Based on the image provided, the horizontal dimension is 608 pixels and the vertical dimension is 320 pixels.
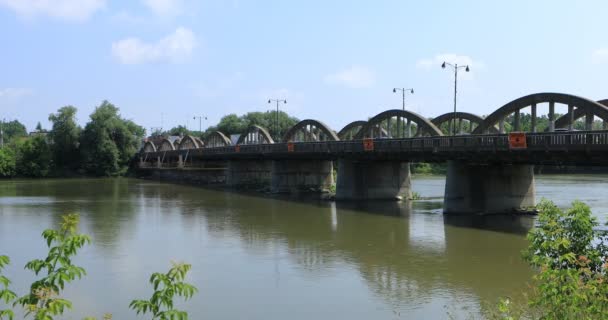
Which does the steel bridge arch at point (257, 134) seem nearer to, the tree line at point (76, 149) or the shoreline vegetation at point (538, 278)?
the tree line at point (76, 149)

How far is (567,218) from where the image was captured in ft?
31.0

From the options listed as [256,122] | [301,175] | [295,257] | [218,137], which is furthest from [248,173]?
[256,122]

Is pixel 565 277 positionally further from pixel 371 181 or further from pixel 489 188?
pixel 371 181

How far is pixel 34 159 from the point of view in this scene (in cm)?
10312

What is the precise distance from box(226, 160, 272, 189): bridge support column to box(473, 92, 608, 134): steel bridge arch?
120 feet

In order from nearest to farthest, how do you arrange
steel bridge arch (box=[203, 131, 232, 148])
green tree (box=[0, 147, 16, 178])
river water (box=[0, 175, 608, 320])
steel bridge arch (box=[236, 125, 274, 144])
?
river water (box=[0, 175, 608, 320]) < steel bridge arch (box=[236, 125, 274, 144]) < steel bridge arch (box=[203, 131, 232, 148]) < green tree (box=[0, 147, 16, 178])

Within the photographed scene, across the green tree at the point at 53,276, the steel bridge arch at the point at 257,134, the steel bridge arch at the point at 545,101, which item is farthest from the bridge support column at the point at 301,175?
the green tree at the point at 53,276

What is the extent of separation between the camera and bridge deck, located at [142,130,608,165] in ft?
93.8

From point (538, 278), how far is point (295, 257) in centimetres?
1668

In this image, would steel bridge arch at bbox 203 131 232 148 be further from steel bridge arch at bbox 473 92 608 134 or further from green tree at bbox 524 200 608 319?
green tree at bbox 524 200 608 319

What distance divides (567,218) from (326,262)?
14.7m

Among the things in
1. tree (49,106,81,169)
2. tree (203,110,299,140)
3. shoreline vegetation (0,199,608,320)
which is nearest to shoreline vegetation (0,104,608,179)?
tree (49,106,81,169)

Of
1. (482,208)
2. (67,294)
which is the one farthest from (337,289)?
(482,208)

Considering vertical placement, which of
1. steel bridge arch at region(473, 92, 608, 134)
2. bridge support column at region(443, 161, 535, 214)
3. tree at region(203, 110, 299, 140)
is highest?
tree at region(203, 110, 299, 140)
